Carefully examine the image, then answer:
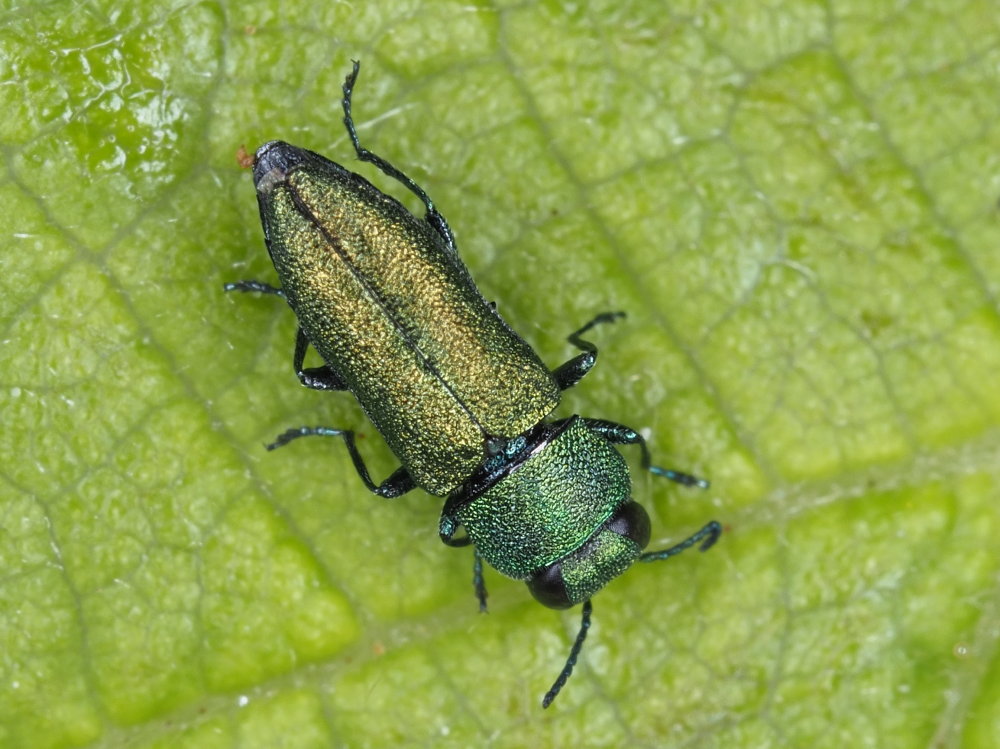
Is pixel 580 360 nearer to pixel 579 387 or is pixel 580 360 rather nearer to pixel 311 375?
pixel 579 387

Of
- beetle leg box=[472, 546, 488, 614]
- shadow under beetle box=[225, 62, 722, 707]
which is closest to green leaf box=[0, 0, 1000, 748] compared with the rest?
beetle leg box=[472, 546, 488, 614]

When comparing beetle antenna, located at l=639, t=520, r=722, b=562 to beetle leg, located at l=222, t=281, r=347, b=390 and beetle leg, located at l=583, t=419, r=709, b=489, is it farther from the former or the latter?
beetle leg, located at l=222, t=281, r=347, b=390

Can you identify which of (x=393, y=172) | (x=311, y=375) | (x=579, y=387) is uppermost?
(x=393, y=172)

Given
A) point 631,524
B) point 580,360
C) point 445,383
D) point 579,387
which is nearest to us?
point 445,383

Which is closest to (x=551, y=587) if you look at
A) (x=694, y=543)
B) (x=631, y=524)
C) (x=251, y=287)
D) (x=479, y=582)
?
(x=479, y=582)

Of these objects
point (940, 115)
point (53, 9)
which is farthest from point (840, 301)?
point (53, 9)

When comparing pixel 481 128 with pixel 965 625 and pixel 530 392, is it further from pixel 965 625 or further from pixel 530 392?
pixel 965 625
